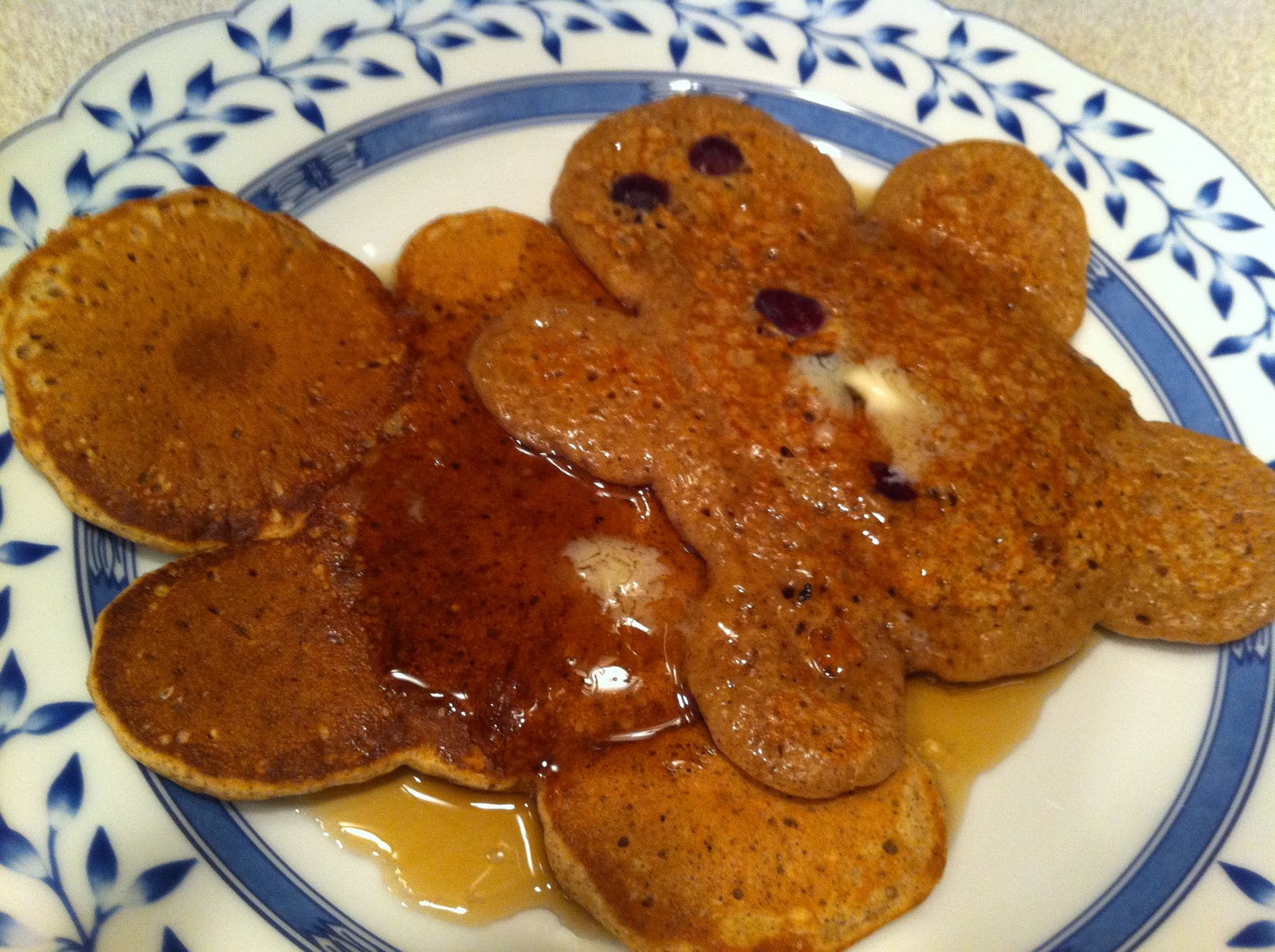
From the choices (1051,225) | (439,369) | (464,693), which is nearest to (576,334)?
(439,369)

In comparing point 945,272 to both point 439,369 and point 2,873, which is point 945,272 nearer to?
point 439,369

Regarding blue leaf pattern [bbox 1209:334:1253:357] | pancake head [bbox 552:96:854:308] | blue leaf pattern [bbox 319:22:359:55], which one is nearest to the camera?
pancake head [bbox 552:96:854:308]

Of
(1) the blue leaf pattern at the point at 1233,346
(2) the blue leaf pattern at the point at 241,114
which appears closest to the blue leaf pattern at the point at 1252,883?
(1) the blue leaf pattern at the point at 1233,346

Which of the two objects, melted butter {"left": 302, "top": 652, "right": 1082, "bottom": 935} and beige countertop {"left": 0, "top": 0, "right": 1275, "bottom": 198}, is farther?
beige countertop {"left": 0, "top": 0, "right": 1275, "bottom": 198}

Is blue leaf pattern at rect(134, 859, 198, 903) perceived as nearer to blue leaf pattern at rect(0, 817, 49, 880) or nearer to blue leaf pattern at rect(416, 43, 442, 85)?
blue leaf pattern at rect(0, 817, 49, 880)

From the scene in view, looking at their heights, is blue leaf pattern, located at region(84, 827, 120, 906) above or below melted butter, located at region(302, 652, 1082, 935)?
above

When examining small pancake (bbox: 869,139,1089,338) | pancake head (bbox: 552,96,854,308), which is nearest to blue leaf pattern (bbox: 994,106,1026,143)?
small pancake (bbox: 869,139,1089,338)
